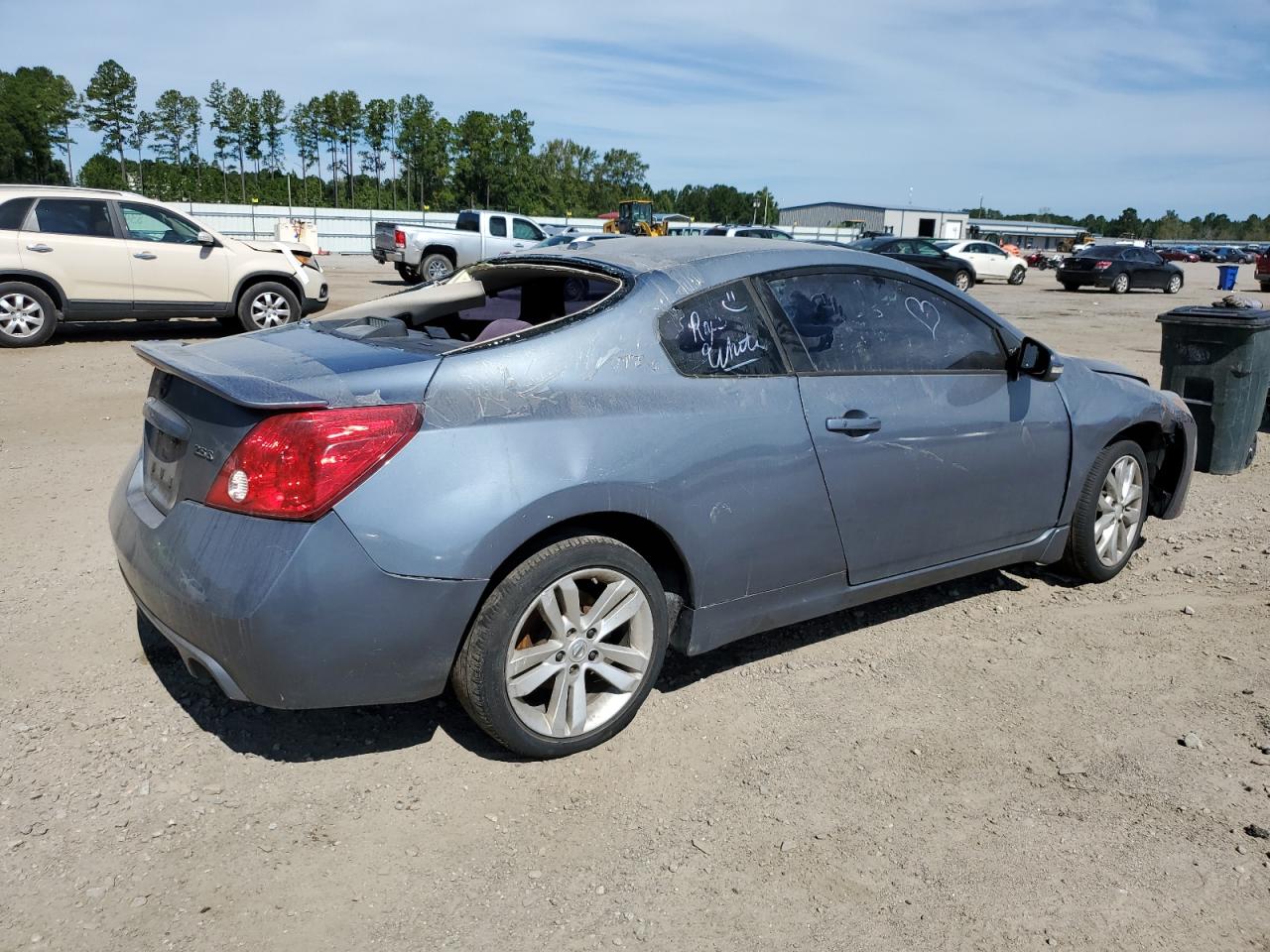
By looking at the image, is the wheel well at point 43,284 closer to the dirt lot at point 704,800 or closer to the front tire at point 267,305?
the front tire at point 267,305

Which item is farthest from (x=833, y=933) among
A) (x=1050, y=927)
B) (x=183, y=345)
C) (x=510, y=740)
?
(x=183, y=345)

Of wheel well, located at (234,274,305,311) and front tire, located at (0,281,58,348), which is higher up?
wheel well, located at (234,274,305,311)

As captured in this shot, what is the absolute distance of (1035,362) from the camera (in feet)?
14.1

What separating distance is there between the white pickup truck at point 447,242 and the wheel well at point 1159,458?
18346 millimetres

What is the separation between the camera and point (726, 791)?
3.10 m

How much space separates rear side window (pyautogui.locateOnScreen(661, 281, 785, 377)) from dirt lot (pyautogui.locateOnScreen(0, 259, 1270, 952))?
122 cm

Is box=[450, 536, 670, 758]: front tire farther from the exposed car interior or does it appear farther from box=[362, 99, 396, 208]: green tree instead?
box=[362, 99, 396, 208]: green tree

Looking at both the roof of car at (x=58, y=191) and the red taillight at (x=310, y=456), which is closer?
the red taillight at (x=310, y=456)

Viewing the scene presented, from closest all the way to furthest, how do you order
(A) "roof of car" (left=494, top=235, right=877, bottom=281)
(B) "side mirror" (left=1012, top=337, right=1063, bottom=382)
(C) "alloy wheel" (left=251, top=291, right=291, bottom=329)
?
1. (A) "roof of car" (left=494, top=235, right=877, bottom=281)
2. (B) "side mirror" (left=1012, top=337, right=1063, bottom=382)
3. (C) "alloy wheel" (left=251, top=291, right=291, bottom=329)

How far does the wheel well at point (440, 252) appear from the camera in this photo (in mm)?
22594

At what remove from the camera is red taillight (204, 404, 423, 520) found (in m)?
2.70

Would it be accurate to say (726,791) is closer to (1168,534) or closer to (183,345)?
(183,345)

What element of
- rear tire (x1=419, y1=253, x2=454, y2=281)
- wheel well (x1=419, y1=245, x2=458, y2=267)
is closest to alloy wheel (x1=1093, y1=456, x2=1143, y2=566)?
rear tire (x1=419, y1=253, x2=454, y2=281)

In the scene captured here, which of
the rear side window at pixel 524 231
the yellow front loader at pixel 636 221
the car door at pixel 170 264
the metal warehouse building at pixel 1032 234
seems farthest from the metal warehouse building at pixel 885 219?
the car door at pixel 170 264
